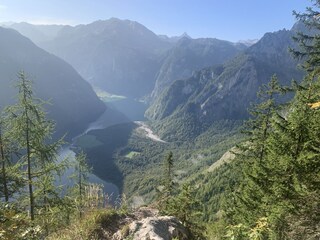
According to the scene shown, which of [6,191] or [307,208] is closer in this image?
[307,208]

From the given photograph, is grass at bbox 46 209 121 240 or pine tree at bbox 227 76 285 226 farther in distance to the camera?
pine tree at bbox 227 76 285 226

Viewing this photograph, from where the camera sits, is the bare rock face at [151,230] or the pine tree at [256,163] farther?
the pine tree at [256,163]

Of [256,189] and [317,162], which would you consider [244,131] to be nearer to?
[256,189]

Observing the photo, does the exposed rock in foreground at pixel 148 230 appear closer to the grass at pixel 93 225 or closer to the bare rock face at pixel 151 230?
the bare rock face at pixel 151 230

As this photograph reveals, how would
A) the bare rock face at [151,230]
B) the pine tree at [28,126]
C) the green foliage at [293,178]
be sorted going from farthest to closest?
the pine tree at [28,126]
the bare rock face at [151,230]
the green foliage at [293,178]

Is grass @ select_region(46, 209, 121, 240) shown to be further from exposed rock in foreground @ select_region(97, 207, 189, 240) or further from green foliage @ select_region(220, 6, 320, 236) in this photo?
green foliage @ select_region(220, 6, 320, 236)

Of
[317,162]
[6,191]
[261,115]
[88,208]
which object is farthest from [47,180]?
[261,115]

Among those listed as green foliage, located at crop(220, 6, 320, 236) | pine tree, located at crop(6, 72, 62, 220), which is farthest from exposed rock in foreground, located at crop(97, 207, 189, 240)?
pine tree, located at crop(6, 72, 62, 220)

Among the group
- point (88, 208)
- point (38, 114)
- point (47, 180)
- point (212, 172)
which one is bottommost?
point (212, 172)

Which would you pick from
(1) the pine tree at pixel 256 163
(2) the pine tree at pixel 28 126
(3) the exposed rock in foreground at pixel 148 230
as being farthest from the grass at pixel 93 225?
(1) the pine tree at pixel 256 163
